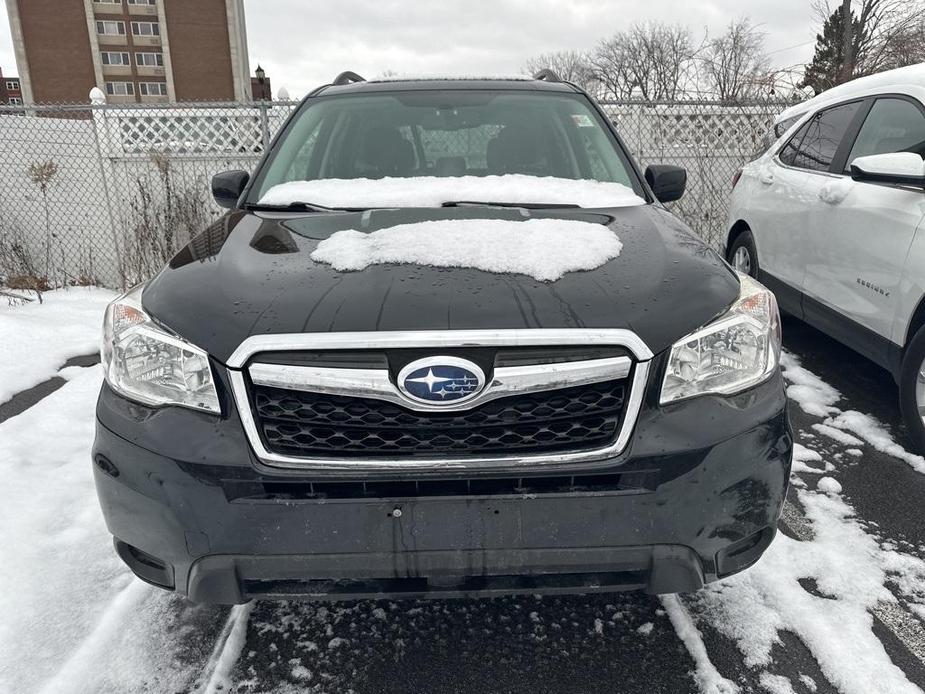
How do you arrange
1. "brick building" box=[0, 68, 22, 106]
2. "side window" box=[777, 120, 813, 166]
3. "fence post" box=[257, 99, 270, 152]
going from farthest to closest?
"brick building" box=[0, 68, 22, 106] → "fence post" box=[257, 99, 270, 152] → "side window" box=[777, 120, 813, 166]

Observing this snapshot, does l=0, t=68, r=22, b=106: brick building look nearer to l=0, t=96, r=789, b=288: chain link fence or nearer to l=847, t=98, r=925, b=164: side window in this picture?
l=0, t=96, r=789, b=288: chain link fence

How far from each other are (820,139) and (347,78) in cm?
304

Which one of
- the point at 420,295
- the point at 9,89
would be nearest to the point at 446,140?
the point at 420,295

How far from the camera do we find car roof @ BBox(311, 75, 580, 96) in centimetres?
334

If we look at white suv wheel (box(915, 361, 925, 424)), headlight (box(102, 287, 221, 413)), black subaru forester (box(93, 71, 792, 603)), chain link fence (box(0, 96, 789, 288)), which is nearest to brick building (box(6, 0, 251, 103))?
chain link fence (box(0, 96, 789, 288))

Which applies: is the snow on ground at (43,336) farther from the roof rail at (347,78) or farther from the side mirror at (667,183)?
the side mirror at (667,183)

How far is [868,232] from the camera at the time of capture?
3.53 meters

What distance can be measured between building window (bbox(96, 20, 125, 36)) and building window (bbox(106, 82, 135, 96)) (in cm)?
463

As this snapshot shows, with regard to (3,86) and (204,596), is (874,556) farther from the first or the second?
(3,86)

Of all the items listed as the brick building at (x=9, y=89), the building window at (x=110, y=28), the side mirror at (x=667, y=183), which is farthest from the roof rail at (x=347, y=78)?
the brick building at (x=9, y=89)

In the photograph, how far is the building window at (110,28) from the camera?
67188 millimetres

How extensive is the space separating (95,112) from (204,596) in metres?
8.79

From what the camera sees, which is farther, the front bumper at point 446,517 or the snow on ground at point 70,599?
the snow on ground at point 70,599

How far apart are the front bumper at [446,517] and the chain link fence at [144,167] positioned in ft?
20.7
